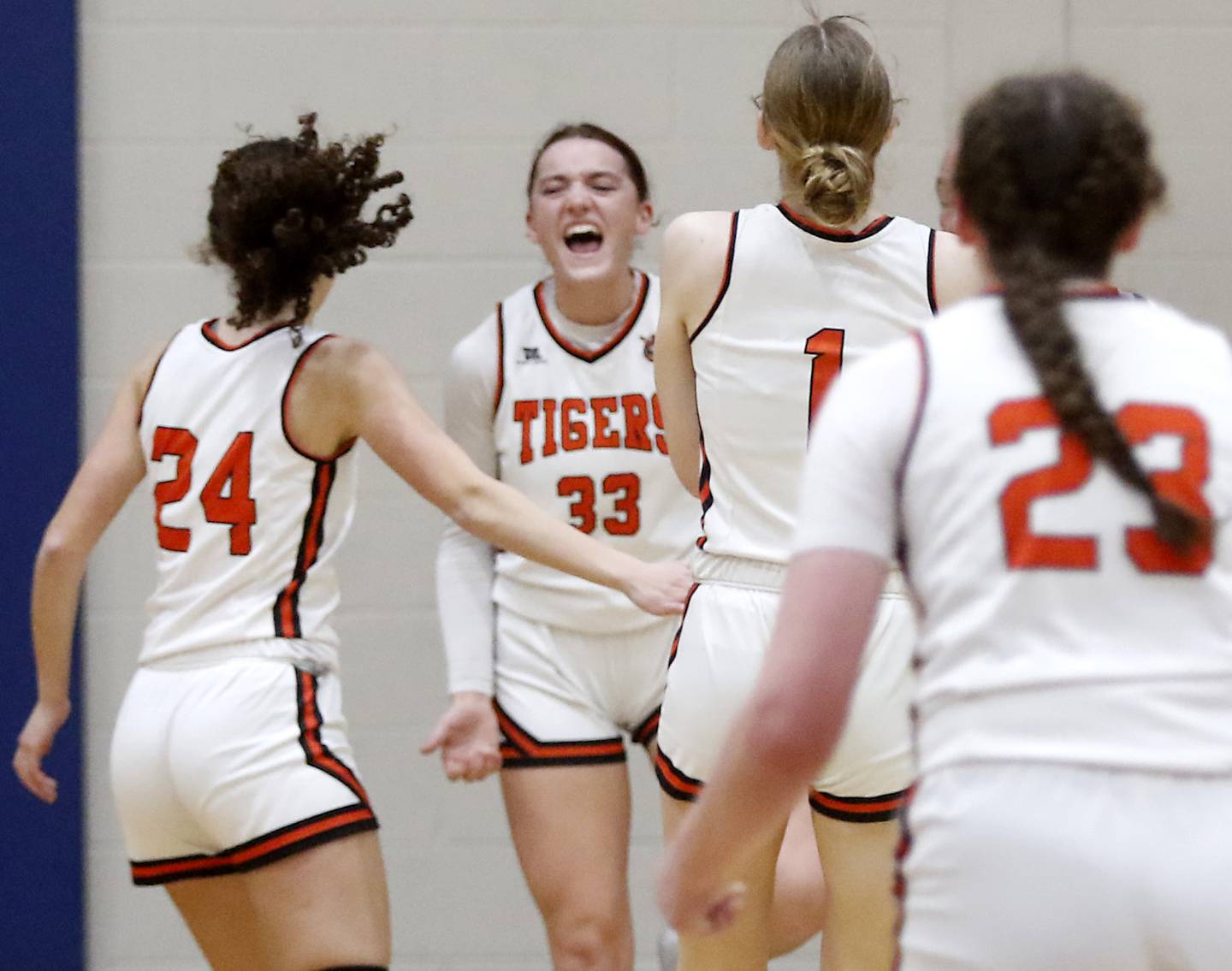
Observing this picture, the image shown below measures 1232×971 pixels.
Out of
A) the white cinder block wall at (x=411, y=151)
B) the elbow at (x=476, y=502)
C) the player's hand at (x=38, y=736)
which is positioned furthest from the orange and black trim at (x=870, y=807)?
the white cinder block wall at (x=411, y=151)

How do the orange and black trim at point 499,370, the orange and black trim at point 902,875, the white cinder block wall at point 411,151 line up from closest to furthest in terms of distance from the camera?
the orange and black trim at point 902,875 → the orange and black trim at point 499,370 → the white cinder block wall at point 411,151

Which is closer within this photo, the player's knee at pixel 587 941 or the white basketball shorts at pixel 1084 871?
the white basketball shorts at pixel 1084 871

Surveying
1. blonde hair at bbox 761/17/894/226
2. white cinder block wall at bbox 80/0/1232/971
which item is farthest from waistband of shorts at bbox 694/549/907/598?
white cinder block wall at bbox 80/0/1232/971

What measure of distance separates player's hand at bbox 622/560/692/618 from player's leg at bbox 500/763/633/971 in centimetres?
76

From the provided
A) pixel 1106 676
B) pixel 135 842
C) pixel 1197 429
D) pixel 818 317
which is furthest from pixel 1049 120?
pixel 135 842

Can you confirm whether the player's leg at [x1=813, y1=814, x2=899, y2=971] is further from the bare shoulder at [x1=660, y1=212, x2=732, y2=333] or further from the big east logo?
the big east logo

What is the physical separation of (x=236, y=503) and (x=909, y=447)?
4.47 ft

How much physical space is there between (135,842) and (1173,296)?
8.86 feet

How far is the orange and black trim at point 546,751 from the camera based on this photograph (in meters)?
3.17

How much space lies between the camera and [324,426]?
2.53 meters

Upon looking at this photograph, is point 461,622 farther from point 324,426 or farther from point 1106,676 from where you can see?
point 1106,676

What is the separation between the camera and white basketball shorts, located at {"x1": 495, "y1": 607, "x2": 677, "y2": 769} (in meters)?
3.21

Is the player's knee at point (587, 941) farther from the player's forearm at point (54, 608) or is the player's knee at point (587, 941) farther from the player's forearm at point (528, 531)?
the player's forearm at point (54, 608)

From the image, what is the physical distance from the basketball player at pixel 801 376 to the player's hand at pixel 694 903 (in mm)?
802
